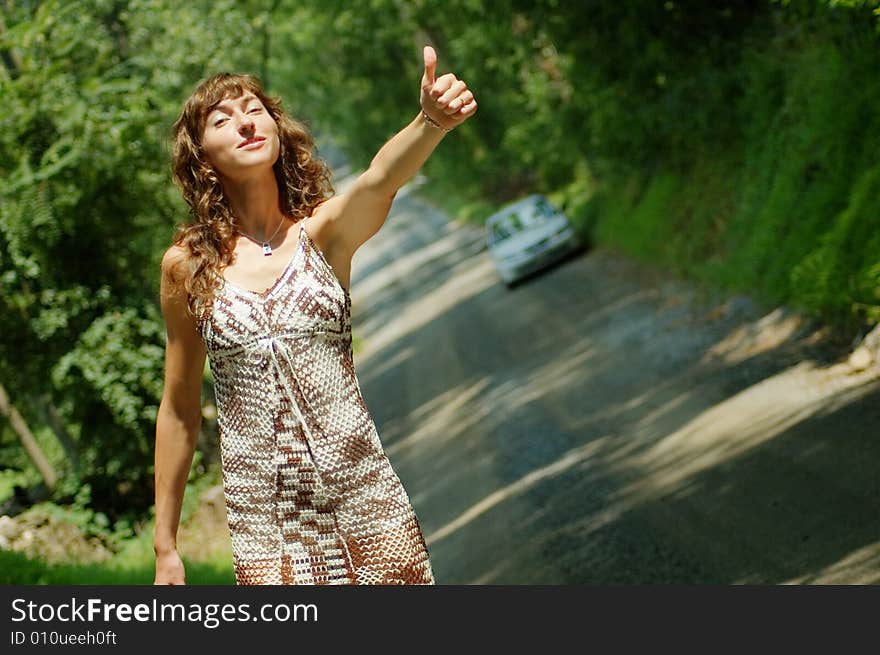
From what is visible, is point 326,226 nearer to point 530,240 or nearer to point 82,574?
point 82,574

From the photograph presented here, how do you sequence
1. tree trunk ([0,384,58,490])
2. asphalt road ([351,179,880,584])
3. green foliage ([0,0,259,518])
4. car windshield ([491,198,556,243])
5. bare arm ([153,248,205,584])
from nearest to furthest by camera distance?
bare arm ([153,248,205,584]), asphalt road ([351,179,880,584]), green foliage ([0,0,259,518]), tree trunk ([0,384,58,490]), car windshield ([491,198,556,243])

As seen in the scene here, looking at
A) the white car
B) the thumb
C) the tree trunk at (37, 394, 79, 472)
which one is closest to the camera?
the thumb

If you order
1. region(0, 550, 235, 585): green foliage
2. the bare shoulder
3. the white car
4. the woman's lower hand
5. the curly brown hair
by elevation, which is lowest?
the white car

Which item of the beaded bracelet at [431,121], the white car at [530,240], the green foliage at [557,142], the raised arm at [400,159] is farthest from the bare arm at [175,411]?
the white car at [530,240]

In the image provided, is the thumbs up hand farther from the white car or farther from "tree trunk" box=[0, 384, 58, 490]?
the white car

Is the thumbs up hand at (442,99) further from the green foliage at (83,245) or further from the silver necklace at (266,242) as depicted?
the green foliage at (83,245)

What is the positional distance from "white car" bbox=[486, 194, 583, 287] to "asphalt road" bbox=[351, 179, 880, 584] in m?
4.16

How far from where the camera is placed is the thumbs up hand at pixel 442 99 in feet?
11.1

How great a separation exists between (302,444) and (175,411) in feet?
1.72

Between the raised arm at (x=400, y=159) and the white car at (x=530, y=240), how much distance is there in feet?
75.1

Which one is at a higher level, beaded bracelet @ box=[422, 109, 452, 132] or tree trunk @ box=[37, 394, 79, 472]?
beaded bracelet @ box=[422, 109, 452, 132]

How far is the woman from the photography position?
3.61 meters

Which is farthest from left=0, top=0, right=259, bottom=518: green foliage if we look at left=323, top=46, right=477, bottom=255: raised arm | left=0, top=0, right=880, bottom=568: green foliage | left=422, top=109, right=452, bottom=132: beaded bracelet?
left=422, top=109, right=452, bottom=132: beaded bracelet

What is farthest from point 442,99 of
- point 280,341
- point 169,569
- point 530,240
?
point 530,240
